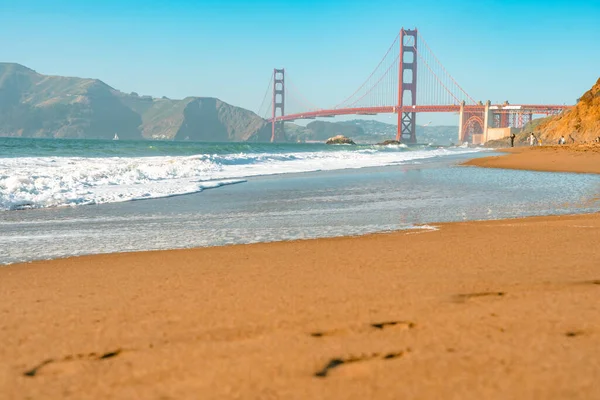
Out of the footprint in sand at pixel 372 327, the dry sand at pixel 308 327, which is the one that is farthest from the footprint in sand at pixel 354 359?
the footprint in sand at pixel 372 327

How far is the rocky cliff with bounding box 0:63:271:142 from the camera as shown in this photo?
121562 mm

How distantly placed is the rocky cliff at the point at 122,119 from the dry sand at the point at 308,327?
107m

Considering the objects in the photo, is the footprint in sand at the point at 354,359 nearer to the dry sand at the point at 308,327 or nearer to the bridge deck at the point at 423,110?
the dry sand at the point at 308,327

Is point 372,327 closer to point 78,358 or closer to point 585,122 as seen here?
point 78,358

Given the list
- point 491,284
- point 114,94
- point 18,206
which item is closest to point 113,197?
point 18,206

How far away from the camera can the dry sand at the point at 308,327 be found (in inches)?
61.9

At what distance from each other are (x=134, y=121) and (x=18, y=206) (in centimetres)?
13201

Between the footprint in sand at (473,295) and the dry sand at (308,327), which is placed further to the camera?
the footprint in sand at (473,295)

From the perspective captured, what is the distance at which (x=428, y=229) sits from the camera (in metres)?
4.93

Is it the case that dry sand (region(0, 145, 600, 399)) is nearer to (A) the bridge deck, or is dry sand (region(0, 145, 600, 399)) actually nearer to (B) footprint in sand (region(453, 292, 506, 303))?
(B) footprint in sand (region(453, 292, 506, 303))

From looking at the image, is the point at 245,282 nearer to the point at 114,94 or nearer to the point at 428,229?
the point at 428,229

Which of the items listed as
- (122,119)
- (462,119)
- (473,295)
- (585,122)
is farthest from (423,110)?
(122,119)

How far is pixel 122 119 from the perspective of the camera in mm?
133375

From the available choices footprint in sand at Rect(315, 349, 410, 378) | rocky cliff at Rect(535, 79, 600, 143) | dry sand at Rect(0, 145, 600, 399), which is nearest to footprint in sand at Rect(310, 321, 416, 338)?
dry sand at Rect(0, 145, 600, 399)
